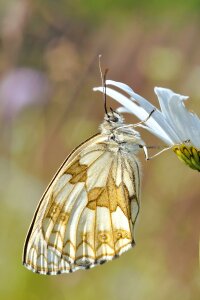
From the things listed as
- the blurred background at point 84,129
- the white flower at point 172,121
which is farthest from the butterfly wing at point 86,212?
the blurred background at point 84,129

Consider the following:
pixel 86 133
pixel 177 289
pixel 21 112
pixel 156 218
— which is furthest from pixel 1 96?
pixel 177 289

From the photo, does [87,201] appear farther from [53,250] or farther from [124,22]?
[124,22]

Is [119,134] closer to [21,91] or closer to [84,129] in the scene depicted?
[84,129]

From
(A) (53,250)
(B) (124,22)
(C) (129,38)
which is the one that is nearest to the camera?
(A) (53,250)

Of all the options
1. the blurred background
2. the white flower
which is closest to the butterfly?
the white flower

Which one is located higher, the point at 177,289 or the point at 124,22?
the point at 124,22
